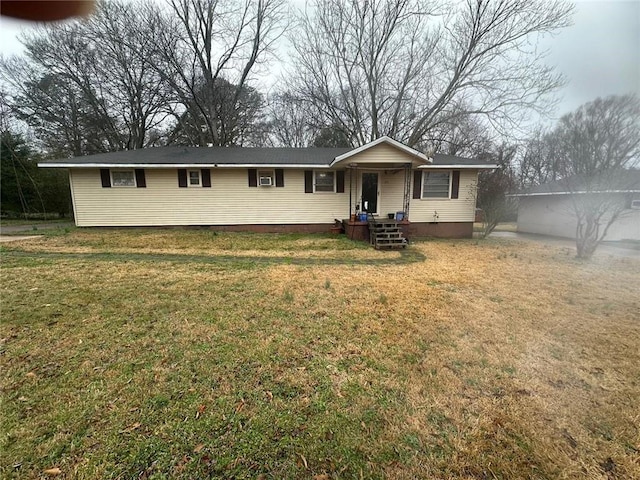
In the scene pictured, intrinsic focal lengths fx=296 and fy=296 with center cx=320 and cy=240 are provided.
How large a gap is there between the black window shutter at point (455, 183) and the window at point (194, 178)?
9.98 meters

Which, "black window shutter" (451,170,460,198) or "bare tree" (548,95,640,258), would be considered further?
"black window shutter" (451,170,460,198)

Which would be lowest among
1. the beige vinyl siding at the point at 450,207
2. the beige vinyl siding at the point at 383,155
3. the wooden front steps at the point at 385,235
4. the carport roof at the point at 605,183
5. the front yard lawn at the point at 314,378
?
the front yard lawn at the point at 314,378

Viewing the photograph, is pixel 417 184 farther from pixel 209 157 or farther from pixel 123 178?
pixel 123 178

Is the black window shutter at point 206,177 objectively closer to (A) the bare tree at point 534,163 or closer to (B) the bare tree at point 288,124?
(B) the bare tree at point 288,124

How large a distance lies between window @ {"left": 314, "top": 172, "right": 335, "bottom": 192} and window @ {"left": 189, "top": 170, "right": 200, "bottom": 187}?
4523 mm

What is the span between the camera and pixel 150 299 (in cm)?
414

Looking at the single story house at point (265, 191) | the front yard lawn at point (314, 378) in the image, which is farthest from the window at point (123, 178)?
the front yard lawn at point (314, 378)

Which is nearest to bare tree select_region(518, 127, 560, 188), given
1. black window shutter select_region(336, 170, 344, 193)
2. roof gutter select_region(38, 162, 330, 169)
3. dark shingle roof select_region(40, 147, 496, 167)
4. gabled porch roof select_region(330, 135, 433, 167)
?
dark shingle roof select_region(40, 147, 496, 167)

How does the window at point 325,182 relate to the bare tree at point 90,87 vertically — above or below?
below

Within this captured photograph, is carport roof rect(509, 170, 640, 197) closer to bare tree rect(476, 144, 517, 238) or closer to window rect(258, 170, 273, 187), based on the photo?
bare tree rect(476, 144, 517, 238)

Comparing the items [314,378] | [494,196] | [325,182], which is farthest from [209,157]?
[494,196]

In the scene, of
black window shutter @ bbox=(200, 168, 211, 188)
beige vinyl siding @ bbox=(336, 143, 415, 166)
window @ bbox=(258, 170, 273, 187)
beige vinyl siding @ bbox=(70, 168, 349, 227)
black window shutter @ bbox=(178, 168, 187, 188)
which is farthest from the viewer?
window @ bbox=(258, 170, 273, 187)

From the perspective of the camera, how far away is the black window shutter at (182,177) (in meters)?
11.2

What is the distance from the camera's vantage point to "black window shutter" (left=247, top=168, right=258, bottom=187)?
1141 centimetres
